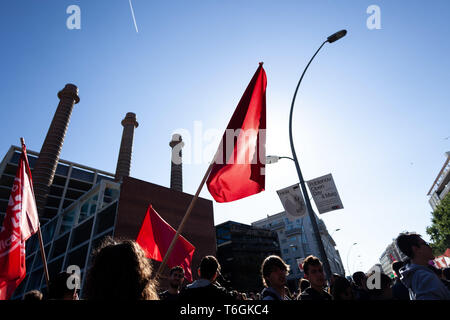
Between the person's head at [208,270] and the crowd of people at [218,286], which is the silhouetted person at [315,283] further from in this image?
the person's head at [208,270]

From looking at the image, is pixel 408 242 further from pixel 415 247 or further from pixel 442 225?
pixel 442 225

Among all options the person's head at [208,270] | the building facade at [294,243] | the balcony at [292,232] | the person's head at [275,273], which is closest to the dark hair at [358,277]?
the person's head at [275,273]

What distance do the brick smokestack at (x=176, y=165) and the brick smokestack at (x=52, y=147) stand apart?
707 inches

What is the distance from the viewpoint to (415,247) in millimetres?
2877

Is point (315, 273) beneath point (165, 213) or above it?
beneath

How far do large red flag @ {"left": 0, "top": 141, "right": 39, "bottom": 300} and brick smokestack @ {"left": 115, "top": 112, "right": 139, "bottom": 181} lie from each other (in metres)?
36.5

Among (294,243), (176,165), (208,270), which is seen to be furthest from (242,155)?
(294,243)

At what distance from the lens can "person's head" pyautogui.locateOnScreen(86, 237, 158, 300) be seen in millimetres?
1534

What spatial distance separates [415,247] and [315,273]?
1.22m

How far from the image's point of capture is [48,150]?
36.2m

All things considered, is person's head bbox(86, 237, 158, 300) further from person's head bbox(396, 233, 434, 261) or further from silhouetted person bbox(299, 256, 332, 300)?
person's head bbox(396, 233, 434, 261)

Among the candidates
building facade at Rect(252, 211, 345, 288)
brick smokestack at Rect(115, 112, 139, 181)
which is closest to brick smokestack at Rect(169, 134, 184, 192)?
brick smokestack at Rect(115, 112, 139, 181)

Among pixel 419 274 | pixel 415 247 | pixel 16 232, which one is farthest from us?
pixel 16 232
